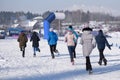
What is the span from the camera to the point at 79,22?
569 ft

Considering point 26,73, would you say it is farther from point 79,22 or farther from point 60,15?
point 79,22

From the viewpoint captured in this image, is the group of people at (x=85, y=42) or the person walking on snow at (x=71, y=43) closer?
the group of people at (x=85, y=42)

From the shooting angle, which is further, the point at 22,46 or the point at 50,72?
the point at 22,46

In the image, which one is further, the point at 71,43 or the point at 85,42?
the point at 71,43

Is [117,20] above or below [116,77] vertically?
below

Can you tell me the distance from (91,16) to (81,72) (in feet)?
600

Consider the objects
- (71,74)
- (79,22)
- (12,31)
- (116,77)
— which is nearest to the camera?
(116,77)

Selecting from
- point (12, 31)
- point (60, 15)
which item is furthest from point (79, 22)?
point (60, 15)

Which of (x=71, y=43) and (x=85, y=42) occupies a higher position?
(x=85, y=42)

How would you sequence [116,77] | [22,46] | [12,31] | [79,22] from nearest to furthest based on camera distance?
[116,77] → [22,46] → [12,31] → [79,22]

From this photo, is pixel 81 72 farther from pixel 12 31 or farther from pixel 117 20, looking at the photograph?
pixel 117 20

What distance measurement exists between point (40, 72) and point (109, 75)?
2720mm

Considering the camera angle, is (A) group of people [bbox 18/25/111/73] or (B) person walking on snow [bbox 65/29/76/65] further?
(B) person walking on snow [bbox 65/29/76/65]

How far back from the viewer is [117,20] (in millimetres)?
193250
